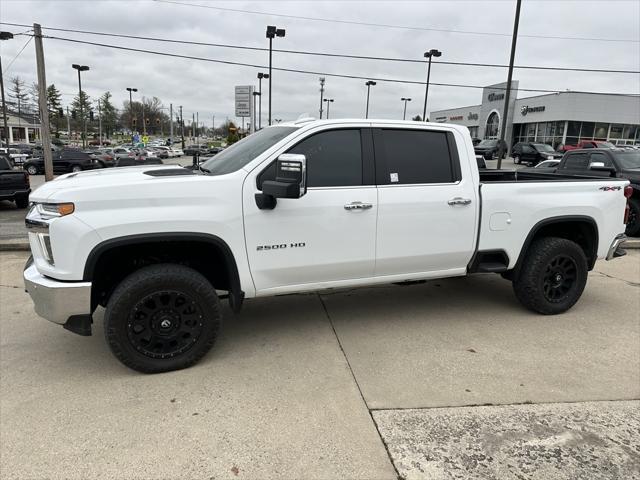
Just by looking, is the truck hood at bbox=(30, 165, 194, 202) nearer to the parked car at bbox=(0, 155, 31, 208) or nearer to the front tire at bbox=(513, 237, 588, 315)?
the front tire at bbox=(513, 237, 588, 315)

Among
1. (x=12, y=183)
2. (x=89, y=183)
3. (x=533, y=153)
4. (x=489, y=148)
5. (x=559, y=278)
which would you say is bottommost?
(x=12, y=183)

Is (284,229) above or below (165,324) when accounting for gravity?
above

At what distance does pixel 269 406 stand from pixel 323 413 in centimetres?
36

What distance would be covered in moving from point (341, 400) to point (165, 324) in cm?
137

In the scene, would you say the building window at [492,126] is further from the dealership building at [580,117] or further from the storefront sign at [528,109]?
the dealership building at [580,117]

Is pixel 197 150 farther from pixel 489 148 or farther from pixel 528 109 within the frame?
pixel 528 109

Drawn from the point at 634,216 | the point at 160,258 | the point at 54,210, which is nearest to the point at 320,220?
the point at 160,258

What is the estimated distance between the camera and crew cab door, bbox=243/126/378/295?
369 centimetres

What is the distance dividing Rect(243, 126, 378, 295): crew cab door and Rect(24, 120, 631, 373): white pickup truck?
1 cm

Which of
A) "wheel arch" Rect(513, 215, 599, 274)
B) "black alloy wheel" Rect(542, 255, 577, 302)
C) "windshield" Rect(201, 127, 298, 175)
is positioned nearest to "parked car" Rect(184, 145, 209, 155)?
"windshield" Rect(201, 127, 298, 175)

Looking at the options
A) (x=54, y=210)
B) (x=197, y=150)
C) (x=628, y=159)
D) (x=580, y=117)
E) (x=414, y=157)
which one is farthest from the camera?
(x=580, y=117)

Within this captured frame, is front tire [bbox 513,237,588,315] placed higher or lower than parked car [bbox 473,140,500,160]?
lower

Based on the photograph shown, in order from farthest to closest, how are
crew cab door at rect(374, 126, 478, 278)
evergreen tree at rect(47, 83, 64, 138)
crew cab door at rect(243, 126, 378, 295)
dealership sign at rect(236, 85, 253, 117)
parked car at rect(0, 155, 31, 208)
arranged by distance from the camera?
evergreen tree at rect(47, 83, 64, 138), dealership sign at rect(236, 85, 253, 117), parked car at rect(0, 155, 31, 208), crew cab door at rect(374, 126, 478, 278), crew cab door at rect(243, 126, 378, 295)

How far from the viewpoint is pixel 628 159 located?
9.92 metres
